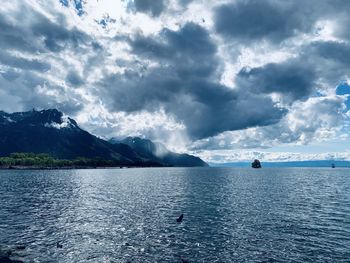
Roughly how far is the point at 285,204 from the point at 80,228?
69340 millimetres

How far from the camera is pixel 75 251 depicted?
4725 centimetres

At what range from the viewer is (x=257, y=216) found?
247ft

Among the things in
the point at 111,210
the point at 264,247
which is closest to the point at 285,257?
the point at 264,247

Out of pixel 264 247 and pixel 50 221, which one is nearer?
pixel 264 247

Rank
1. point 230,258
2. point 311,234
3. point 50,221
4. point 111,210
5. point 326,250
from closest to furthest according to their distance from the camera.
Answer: point 230,258, point 326,250, point 311,234, point 50,221, point 111,210

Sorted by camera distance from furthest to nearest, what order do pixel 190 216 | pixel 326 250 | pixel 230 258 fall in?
1. pixel 190 216
2. pixel 326 250
3. pixel 230 258

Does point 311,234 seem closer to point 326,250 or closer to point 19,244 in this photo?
A: point 326,250

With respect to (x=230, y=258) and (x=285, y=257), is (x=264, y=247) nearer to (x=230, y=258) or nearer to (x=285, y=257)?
(x=285, y=257)

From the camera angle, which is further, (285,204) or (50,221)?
(285,204)

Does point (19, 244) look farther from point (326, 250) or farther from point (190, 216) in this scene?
point (326, 250)

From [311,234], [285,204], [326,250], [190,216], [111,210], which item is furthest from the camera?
[285,204]

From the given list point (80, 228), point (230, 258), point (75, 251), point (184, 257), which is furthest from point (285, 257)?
point (80, 228)

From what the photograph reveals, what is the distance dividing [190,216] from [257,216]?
18.2 meters

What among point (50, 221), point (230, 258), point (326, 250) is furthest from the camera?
point (50, 221)
